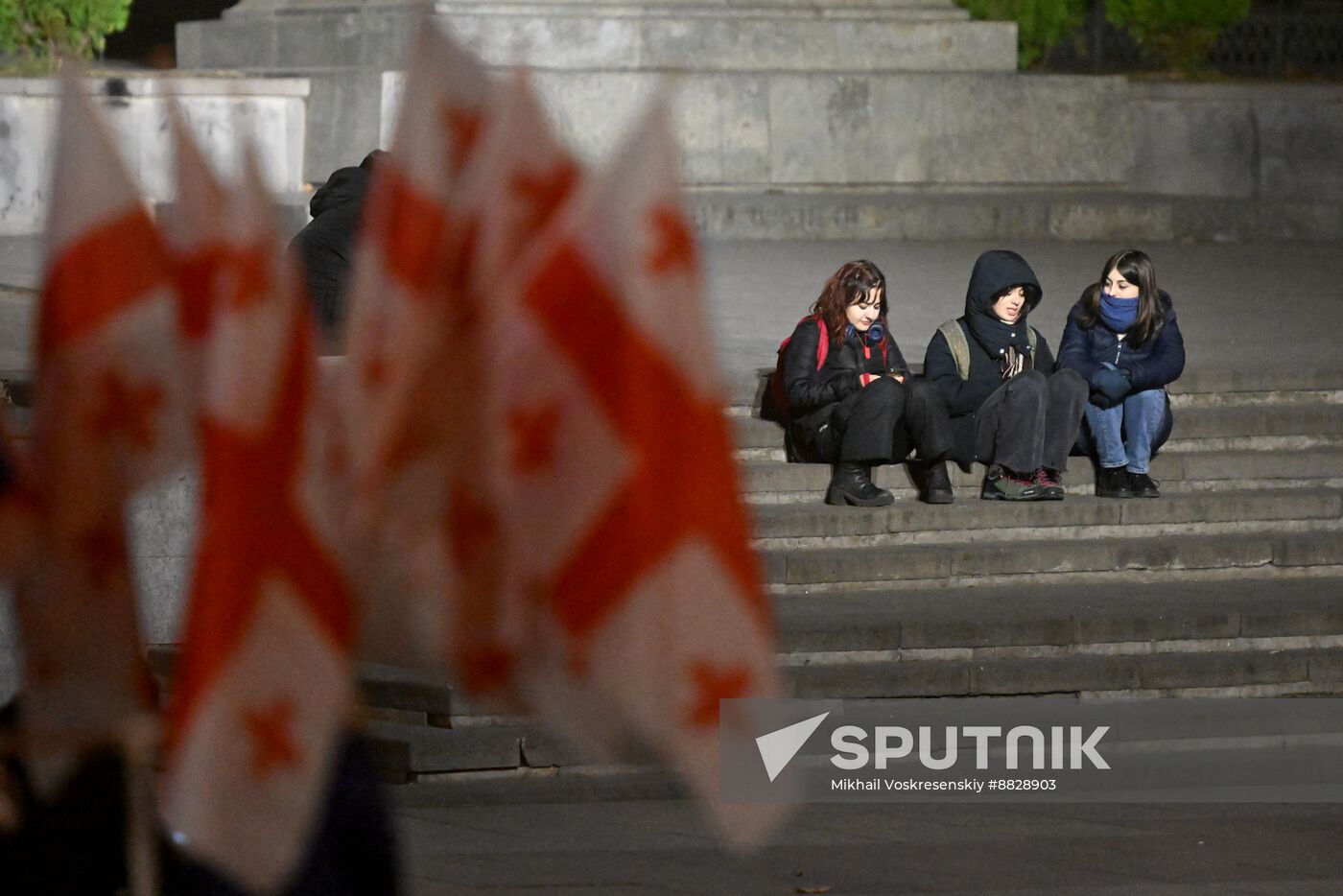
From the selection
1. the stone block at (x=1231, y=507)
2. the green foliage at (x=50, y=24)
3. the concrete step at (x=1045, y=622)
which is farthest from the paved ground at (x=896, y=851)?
the green foliage at (x=50, y=24)

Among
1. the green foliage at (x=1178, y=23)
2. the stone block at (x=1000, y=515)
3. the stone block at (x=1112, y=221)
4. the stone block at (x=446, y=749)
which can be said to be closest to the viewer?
the stone block at (x=446, y=749)

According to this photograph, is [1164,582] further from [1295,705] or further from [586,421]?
[586,421]

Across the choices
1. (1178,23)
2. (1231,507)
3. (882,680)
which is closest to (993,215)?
(1178,23)

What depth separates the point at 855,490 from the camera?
916 centimetres

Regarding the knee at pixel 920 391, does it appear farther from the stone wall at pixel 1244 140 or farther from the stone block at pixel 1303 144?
the stone block at pixel 1303 144

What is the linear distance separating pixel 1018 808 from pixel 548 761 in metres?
1.46

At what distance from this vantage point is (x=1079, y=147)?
18953 mm

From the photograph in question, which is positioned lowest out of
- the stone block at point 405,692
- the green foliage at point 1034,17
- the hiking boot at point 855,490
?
the stone block at point 405,692

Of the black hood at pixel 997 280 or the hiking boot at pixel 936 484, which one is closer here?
the hiking boot at pixel 936 484

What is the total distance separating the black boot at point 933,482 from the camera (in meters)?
9.29

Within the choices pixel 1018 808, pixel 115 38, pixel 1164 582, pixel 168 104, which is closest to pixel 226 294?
pixel 168 104

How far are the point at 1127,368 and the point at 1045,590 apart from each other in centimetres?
124

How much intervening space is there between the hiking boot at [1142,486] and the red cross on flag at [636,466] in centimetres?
720

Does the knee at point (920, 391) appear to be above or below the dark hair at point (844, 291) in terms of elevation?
below
